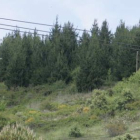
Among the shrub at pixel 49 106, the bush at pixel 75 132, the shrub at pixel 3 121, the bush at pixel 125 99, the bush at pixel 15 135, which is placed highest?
the bush at pixel 125 99

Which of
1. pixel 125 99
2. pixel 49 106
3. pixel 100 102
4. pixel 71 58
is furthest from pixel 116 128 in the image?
pixel 71 58

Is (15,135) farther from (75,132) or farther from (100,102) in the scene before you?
(100,102)

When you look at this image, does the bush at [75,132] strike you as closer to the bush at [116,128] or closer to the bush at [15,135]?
the bush at [116,128]

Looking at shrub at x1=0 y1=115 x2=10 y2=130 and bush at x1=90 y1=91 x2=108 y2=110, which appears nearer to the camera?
shrub at x1=0 y1=115 x2=10 y2=130

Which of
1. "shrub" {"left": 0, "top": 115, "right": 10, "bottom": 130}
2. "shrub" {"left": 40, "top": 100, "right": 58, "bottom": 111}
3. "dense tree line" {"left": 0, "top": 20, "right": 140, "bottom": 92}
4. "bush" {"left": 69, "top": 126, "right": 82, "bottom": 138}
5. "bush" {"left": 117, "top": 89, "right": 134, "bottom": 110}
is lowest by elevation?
"bush" {"left": 69, "top": 126, "right": 82, "bottom": 138}

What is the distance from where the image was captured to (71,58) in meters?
55.5

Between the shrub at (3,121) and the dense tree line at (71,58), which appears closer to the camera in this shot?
the shrub at (3,121)

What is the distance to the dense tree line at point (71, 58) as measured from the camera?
47938mm

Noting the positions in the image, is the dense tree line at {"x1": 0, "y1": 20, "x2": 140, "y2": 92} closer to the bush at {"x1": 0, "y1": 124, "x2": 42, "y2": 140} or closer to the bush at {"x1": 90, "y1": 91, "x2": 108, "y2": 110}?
the bush at {"x1": 90, "y1": 91, "x2": 108, "y2": 110}

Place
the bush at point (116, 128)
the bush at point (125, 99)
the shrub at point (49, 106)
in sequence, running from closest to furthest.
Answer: the bush at point (116, 128) < the bush at point (125, 99) < the shrub at point (49, 106)

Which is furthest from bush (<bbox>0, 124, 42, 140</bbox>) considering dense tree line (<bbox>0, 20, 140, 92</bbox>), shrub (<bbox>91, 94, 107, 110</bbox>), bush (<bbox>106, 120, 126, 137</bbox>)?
dense tree line (<bbox>0, 20, 140, 92</bbox>)

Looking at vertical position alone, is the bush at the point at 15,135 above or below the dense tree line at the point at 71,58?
below

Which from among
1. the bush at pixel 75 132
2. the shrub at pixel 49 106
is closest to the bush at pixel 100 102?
the bush at pixel 75 132

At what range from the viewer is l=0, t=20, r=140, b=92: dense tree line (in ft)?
157
